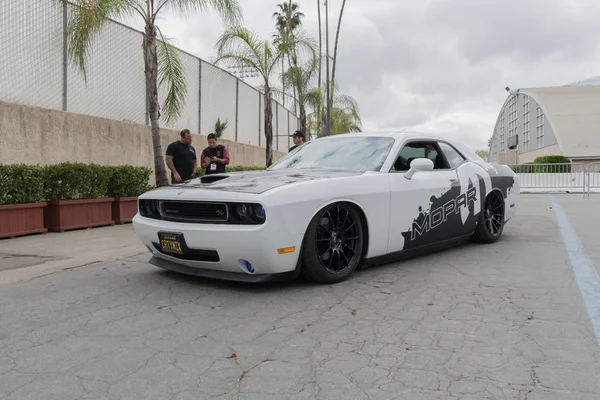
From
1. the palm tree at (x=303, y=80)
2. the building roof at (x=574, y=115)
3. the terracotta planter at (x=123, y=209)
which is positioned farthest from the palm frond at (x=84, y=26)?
the building roof at (x=574, y=115)

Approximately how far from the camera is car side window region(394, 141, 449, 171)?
5194mm

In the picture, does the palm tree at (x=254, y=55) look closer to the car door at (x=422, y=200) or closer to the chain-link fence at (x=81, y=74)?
the chain-link fence at (x=81, y=74)

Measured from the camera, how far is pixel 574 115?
64500 mm

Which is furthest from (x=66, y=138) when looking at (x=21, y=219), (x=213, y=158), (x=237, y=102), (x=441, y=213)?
(x=237, y=102)

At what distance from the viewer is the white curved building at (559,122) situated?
61.5 m

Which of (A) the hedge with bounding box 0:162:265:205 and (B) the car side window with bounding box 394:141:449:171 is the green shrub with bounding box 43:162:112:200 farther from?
(B) the car side window with bounding box 394:141:449:171

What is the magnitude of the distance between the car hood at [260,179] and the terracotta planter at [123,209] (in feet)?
18.3

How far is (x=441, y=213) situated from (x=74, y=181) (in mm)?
6357

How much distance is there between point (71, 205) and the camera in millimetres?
8734

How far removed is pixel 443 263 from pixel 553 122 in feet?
217

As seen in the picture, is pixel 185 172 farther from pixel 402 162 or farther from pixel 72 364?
pixel 72 364

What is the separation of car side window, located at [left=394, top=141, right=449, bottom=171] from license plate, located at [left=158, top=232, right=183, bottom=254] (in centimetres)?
218

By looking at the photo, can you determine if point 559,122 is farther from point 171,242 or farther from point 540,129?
point 171,242

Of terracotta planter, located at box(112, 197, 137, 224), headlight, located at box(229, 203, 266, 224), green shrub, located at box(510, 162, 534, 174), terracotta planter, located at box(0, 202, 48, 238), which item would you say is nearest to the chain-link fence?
terracotta planter, located at box(112, 197, 137, 224)
